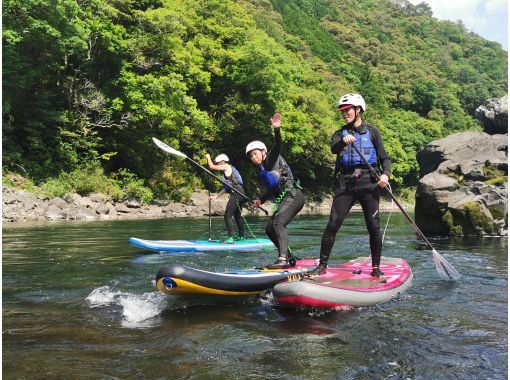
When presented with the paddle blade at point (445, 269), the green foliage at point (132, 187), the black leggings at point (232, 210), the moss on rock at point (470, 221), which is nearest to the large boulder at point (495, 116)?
the moss on rock at point (470, 221)

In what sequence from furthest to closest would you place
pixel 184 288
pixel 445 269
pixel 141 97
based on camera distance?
pixel 141 97
pixel 445 269
pixel 184 288

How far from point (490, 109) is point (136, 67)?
752 inches

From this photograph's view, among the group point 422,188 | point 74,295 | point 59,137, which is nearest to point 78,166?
point 59,137

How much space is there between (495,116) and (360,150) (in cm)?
1808

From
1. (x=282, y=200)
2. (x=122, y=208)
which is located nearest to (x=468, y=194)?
(x=282, y=200)

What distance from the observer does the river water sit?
343 centimetres

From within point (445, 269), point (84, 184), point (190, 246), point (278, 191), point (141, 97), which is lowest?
point (190, 246)

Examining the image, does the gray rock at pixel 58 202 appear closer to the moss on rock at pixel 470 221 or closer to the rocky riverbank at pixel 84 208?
the rocky riverbank at pixel 84 208

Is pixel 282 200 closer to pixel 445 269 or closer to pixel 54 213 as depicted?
pixel 445 269

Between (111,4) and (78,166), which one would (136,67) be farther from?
(78,166)

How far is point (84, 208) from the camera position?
69.4ft

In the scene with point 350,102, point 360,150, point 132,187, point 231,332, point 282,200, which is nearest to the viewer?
point 231,332

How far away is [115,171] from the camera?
27.8m

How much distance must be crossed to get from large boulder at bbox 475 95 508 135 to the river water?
15398 millimetres
